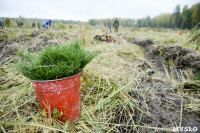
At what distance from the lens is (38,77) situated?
106cm

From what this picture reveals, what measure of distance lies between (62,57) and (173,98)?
69.9 inches

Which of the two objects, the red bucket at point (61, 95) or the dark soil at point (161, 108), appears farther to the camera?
the dark soil at point (161, 108)

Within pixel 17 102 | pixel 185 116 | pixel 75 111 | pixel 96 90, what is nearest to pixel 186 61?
pixel 185 116

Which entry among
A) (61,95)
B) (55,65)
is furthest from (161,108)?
(55,65)

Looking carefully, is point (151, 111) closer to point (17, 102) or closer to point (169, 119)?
point (169, 119)

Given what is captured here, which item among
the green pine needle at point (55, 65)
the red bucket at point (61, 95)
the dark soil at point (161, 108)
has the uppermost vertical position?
the green pine needle at point (55, 65)

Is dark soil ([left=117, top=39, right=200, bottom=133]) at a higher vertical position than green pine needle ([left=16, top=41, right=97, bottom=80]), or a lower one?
lower

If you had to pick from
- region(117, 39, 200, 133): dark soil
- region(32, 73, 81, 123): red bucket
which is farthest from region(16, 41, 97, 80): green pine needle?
region(117, 39, 200, 133): dark soil

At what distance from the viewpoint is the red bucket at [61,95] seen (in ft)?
3.39

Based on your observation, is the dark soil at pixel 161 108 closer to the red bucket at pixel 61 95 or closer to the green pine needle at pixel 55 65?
the red bucket at pixel 61 95

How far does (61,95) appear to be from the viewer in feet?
3.58

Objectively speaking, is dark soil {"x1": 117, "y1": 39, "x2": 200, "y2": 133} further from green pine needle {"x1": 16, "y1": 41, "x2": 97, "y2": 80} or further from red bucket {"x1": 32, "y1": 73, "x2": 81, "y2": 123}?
green pine needle {"x1": 16, "y1": 41, "x2": 97, "y2": 80}

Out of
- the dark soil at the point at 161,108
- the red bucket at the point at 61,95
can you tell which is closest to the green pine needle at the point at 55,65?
the red bucket at the point at 61,95

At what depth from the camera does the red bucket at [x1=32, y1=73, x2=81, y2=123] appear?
103 centimetres
